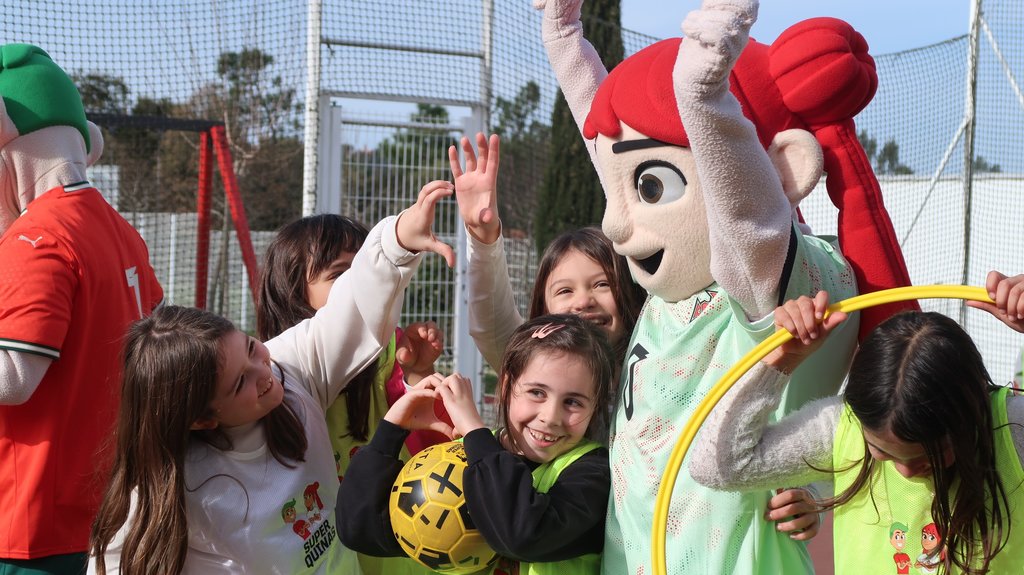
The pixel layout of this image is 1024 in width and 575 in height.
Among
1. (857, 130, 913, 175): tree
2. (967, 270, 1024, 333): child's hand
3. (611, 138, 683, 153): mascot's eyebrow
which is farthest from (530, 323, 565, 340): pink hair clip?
(857, 130, 913, 175): tree

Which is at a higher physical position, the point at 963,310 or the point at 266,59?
the point at 266,59

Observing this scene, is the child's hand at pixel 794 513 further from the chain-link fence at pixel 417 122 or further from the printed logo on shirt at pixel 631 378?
the chain-link fence at pixel 417 122

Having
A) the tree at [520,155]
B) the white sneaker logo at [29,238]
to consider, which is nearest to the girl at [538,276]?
the white sneaker logo at [29,238]

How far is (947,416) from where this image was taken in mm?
1597

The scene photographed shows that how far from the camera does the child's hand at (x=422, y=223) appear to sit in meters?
2.25

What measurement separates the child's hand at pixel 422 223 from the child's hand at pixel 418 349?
344 millimetres

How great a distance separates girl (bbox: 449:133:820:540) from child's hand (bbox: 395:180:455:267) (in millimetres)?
58

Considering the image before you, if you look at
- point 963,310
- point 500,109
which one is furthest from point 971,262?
point 500,109

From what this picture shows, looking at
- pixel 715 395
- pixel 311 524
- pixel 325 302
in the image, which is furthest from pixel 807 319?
pixel 325 302

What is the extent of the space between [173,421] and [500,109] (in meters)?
5.58

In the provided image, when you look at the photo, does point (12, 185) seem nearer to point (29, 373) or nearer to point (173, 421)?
point (29, 373)

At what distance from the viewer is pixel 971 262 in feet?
31.1

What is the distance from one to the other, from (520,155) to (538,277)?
567cm

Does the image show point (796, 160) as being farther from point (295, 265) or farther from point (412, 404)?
point (295, 265)
